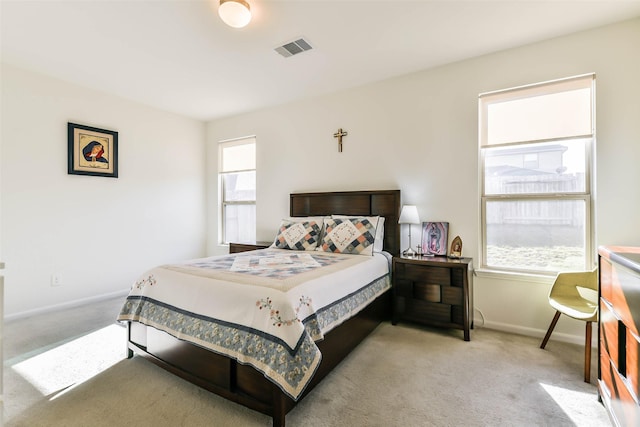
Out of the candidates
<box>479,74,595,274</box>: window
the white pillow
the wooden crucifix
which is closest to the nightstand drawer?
the white pillow

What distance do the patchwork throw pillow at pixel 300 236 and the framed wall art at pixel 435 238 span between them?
1.17m

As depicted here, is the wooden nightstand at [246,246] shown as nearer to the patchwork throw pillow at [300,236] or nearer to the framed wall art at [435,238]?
the patchwork throw pillow at [300,236]

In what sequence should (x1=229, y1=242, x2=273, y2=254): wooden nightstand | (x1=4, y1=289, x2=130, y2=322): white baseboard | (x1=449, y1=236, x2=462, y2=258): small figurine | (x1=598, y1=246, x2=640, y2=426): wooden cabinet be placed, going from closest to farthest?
(x1=598, y1=246, x2=640, y2=426): wooden cabinet → (x1=449, y1=236, x2=462, y2=258): small figurine → (x1=4, y1=289, x2=130, y2=322): white baseboard → (x1=229, y1=242, x2=273, y2=254): wooden nightstand

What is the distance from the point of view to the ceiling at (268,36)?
2.21 meters

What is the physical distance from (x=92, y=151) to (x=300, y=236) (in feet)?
9.20

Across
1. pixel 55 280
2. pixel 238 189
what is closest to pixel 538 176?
pixel 238 189

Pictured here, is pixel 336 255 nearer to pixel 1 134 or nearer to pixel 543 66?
pixel 543 66

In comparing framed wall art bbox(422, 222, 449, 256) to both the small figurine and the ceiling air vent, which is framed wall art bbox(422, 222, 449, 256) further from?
the ceiling air vent

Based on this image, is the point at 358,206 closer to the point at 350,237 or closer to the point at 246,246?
the point at 350,237

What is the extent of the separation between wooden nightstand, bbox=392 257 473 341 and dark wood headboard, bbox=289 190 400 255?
0.44m

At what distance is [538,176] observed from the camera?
275 cm

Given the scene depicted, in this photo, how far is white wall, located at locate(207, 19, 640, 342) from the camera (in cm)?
240

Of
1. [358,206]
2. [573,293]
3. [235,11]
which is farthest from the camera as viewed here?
[358,206]

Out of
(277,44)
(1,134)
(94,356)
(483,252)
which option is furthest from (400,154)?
(1,134)
